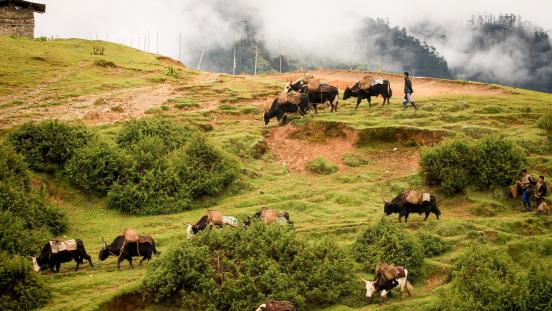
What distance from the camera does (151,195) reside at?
21.3 metres

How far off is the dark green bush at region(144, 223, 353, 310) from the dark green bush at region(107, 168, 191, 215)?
19.1 ft

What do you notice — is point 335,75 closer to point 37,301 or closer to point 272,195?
point 272,195

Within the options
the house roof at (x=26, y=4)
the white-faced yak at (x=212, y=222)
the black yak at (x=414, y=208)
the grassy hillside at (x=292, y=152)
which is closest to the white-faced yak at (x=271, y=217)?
the white-faced yak at (x=212, y=222)

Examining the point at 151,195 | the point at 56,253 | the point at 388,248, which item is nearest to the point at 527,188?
the point at 388,248

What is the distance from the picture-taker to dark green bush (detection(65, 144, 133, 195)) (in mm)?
21641

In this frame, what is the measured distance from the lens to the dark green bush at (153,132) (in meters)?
23.9

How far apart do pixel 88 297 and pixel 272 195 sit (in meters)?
8.77

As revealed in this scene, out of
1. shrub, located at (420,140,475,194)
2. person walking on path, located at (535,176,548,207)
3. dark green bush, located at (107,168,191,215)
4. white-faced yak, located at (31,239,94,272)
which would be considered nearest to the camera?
white-faced yak, located at (31,239,94,272)

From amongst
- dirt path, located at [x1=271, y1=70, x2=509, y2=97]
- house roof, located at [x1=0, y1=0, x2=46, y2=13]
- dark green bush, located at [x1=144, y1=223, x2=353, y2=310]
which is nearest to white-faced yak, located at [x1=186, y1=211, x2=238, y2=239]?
dark green bush, located at [x1=144, y1=223, x2=353, y2=310]

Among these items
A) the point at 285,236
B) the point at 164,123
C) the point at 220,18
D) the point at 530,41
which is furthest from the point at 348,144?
the point at 220,18

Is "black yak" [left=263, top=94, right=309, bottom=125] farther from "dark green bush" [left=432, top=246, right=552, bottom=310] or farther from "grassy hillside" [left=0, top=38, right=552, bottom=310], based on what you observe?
"dark green bush" [left=432, top=246, right=552, bottom=310]

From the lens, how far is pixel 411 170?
23.0 m

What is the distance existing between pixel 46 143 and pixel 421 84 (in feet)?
82.5

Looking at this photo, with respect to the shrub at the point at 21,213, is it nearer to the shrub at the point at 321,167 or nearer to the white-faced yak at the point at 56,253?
the white-faced yak at the point at 56,253
